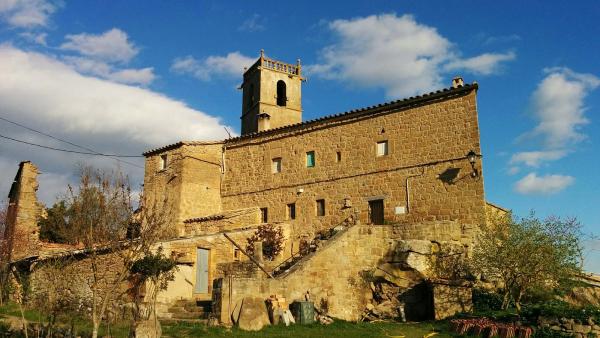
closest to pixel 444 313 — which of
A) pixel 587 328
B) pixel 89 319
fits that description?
pixel 587 328

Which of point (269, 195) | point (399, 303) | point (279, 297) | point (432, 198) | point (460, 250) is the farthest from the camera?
point (269, 195)

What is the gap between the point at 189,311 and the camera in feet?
55.5

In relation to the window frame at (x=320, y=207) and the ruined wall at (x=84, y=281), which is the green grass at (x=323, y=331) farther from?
the window frame at (x=320, y=207)

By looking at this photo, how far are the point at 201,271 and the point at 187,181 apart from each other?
7.22 meters

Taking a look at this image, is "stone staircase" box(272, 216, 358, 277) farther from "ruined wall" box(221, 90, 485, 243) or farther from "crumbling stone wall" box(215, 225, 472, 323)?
"crumbling stone wall" box(215, 225, 472, 323)

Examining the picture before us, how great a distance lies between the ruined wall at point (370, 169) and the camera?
20.6m

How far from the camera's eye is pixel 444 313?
16547mm

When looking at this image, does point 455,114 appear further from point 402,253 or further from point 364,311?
point 364,311

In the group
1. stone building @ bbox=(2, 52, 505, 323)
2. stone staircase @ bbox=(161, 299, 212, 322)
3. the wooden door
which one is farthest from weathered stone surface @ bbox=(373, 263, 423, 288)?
stone staircase @ bbox=(161, 299, 212, 322)

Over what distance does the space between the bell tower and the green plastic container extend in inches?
834

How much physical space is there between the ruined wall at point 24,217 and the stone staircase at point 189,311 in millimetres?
9727

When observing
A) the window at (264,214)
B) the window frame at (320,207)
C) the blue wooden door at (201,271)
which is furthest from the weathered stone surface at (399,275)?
the window at (264,214)

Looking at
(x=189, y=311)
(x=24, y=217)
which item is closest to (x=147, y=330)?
(x=189, y=311)

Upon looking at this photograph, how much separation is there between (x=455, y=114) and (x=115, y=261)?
14.9 metres
